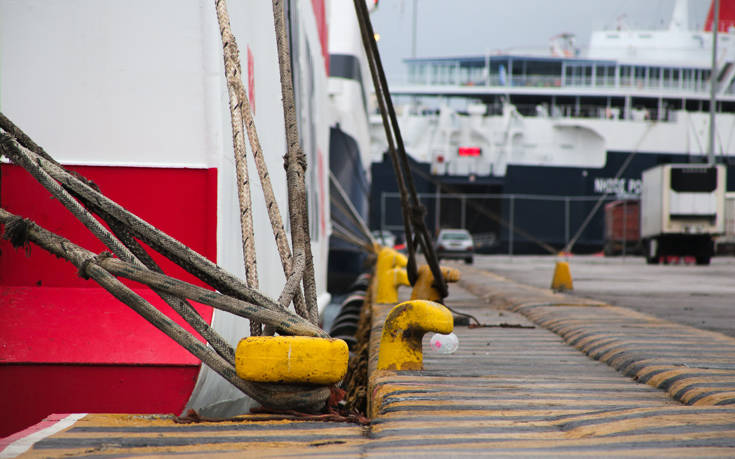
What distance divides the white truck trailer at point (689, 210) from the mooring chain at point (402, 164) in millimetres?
17914

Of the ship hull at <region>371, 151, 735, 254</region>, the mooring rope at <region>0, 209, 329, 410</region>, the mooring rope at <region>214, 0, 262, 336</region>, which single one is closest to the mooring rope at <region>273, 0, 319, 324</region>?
the mooring rope at <region>214, 0, 262, 336</region>

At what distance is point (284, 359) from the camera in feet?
7.40

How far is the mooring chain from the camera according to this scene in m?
3.56

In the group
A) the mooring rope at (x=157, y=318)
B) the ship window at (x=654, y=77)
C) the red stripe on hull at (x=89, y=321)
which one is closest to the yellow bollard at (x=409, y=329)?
the mooring rope at (x=157, y=318)

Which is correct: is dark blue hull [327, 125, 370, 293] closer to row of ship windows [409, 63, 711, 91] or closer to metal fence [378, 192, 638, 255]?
metal fence [378, 192, 638, 255]

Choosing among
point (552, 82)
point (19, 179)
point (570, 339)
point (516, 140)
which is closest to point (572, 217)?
point (516, 140)

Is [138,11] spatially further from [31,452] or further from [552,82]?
[552,82]

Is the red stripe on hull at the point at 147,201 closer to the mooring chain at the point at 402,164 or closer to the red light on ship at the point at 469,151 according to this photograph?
the mooring chain at the point at 402,164

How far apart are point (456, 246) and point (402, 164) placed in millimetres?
19865

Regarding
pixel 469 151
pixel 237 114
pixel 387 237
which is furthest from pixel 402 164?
pixel 469 151

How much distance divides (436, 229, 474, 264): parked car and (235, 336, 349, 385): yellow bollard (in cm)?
2137

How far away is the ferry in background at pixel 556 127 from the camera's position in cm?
3469

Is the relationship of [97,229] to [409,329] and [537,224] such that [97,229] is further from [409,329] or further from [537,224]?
[537,224]

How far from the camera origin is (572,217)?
1368 inches
